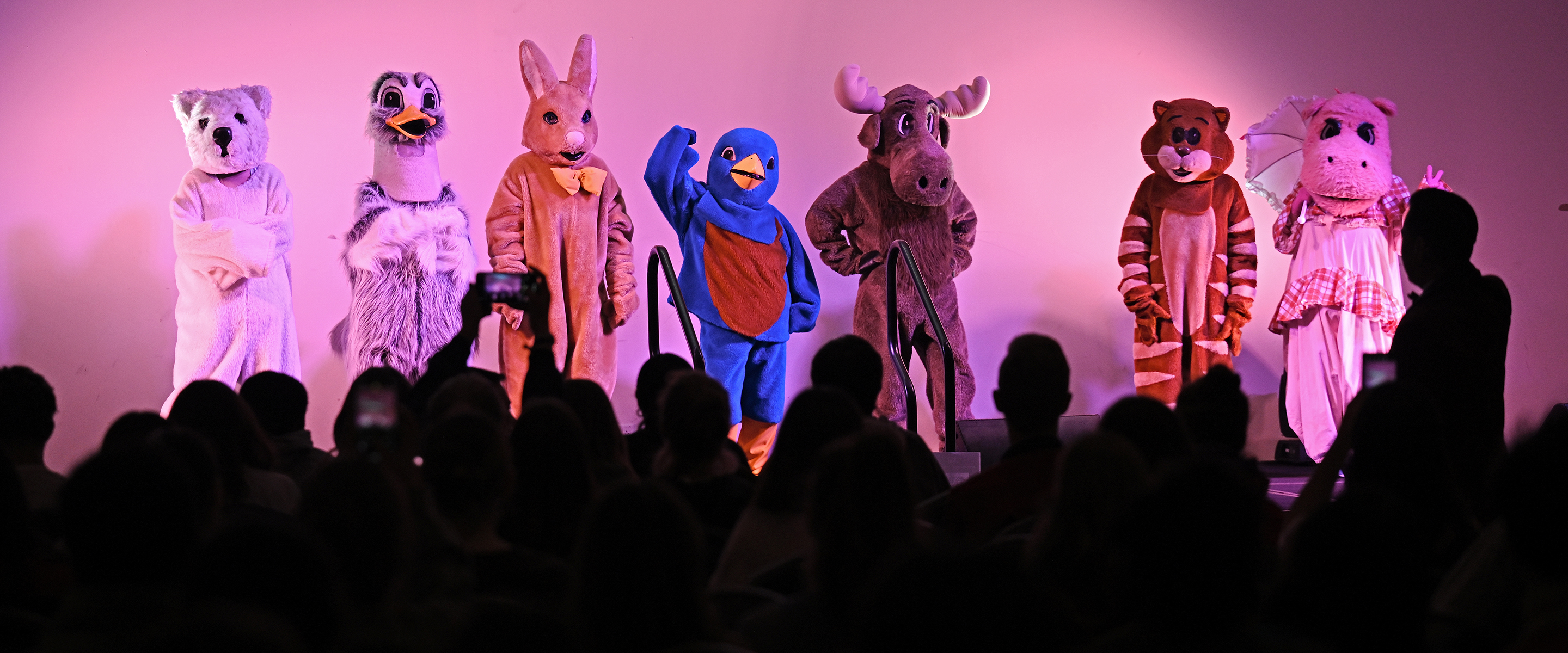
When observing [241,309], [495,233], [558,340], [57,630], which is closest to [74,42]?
[241,309]

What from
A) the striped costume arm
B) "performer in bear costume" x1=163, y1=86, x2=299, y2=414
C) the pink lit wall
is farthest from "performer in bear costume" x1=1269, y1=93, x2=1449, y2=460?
"performer in bear costume" x1=163, y1=86, x2=299, y2=414

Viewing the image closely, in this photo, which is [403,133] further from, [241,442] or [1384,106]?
[1384,106]

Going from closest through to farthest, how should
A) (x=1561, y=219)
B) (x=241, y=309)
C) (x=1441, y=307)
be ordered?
(x=1441, y=307), (x=241, y=309), (x=1561, y=219)

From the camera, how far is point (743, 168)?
4895mm

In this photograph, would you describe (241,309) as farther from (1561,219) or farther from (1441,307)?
(1561,219)

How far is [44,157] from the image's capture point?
18.6 feet

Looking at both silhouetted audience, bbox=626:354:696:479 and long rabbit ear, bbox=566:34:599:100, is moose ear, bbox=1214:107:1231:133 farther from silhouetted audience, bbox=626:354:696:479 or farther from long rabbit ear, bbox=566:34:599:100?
silhouetted audience, bbox=626:354:696:479

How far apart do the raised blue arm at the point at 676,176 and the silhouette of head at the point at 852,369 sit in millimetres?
2391

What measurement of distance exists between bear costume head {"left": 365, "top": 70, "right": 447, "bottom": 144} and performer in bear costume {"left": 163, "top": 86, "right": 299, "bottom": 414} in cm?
47

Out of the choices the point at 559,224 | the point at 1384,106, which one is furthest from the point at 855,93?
the point at 1384,106

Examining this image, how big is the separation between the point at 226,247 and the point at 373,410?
3067mm

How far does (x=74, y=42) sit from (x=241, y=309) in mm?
1852

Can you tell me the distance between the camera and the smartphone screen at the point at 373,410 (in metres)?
1.92

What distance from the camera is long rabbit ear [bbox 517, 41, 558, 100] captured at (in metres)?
4.87
